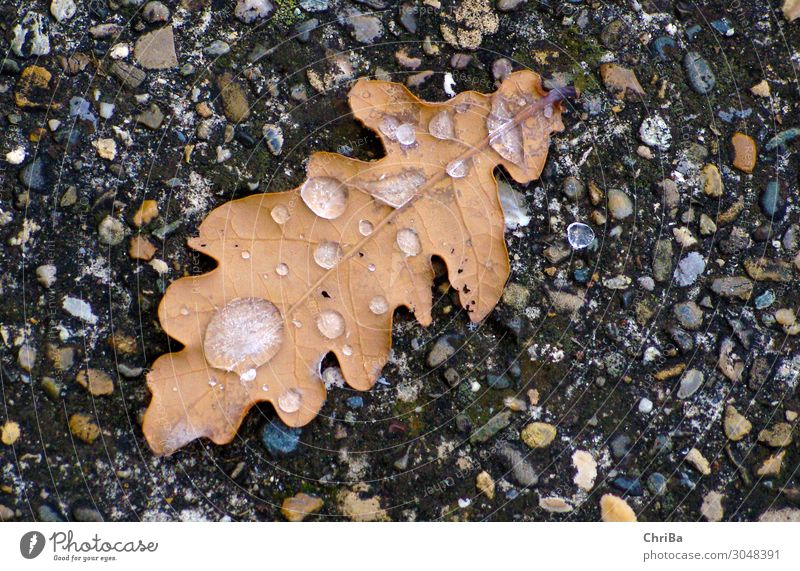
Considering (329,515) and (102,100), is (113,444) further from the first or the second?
(102,100)

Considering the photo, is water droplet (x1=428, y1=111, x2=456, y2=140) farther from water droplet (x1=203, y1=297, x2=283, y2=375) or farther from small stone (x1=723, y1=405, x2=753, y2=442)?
small stone (x1=723, y1=405, x2=753, y2=442)

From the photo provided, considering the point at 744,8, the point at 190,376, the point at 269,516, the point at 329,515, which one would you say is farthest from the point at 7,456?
the point at 744,8

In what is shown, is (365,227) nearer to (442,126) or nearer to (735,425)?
(442,126)

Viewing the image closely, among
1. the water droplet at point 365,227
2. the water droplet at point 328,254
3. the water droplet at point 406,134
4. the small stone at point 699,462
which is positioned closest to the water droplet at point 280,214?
the water droplet at point 328,254

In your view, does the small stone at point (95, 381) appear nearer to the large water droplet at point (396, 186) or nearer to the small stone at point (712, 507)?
the large water droplet at point (396, 186)

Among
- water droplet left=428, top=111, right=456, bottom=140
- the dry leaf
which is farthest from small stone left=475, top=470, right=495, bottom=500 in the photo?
water droplet left=428, top=111, right=456, bottom=140
